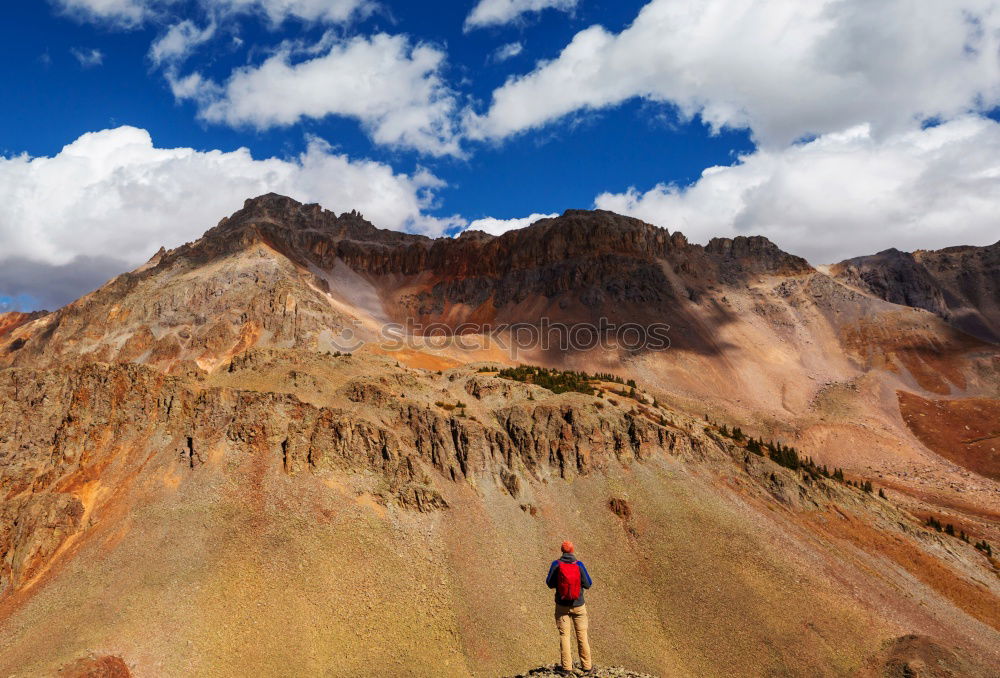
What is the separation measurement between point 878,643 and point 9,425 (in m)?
42.5

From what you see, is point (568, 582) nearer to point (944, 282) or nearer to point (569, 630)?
point (569, 630)

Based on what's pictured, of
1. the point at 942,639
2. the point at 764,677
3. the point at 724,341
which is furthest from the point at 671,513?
the point at 724,341

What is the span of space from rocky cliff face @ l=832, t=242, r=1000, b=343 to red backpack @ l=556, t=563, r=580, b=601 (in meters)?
132

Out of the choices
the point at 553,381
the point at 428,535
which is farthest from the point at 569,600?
the point at 553,381

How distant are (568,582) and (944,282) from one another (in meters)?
148

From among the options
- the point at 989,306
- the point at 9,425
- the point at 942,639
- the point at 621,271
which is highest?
the point at 621,271

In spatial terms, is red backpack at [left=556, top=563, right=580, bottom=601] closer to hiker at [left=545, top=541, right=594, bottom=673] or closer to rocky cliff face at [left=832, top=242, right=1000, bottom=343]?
hiker at [left=545, top=541, right=594, bottom=673]

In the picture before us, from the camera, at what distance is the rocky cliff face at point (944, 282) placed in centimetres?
11931

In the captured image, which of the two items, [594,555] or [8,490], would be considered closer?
[8,490]

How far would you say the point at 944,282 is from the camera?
420ft

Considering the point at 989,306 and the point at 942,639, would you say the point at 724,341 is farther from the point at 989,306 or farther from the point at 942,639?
the point at 942,639

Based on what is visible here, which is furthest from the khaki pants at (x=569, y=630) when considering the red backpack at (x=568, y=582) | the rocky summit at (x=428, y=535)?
the rocky summit at (x=428, y=535)

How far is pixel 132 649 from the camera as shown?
67.9 ft

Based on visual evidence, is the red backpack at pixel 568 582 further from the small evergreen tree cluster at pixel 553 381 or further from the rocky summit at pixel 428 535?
the small evergreen tree cluster at pixel 553 381
